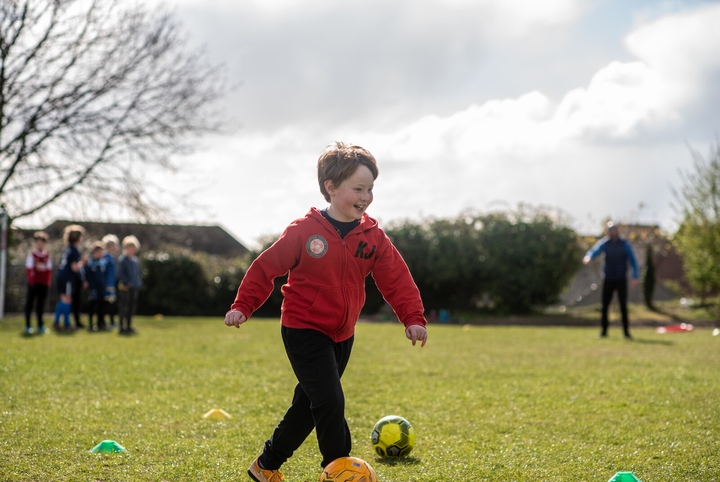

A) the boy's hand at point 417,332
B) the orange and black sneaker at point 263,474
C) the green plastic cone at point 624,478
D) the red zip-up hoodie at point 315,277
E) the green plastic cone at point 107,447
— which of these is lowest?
the green plastic cone at point 107,447

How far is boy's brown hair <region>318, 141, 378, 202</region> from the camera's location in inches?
115

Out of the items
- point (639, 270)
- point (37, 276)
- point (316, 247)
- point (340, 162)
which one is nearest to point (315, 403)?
point (316, 247)

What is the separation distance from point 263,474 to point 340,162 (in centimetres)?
167

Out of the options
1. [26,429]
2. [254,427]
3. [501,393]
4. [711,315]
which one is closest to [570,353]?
[501,393]

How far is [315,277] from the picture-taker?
2.89 metres

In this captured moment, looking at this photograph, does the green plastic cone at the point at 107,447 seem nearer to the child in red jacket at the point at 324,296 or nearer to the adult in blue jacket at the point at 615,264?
the child in red jacket at the point at 324,296

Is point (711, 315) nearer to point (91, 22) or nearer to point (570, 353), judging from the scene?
point (570, 353)

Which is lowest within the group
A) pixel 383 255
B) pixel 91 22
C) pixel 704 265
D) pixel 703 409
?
pixel 703 409

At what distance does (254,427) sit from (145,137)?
15.5m

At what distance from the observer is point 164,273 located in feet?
60.5

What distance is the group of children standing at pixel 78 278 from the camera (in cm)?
1062

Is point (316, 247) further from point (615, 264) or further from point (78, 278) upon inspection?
point (78, 278)

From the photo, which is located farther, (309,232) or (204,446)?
(204,446)

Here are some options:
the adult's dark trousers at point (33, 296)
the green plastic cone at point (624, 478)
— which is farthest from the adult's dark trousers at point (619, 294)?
the adult's dark trousers at point (33, 296)
